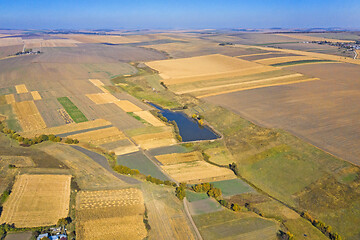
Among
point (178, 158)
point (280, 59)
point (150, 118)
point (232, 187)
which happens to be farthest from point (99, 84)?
point (280, 59)

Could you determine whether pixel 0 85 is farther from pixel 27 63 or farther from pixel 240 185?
pixel 240 185

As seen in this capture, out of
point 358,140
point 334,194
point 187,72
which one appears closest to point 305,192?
point 334,194

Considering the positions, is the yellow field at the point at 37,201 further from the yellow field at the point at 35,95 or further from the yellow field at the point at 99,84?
the yellow field at the point at 99,84

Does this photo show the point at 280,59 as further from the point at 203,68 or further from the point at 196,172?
the point at 196,172

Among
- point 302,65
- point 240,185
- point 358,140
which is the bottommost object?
point 240,185

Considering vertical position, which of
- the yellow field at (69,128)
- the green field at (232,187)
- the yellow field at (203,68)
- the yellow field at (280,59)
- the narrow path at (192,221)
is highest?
the yellow field at (280,59)

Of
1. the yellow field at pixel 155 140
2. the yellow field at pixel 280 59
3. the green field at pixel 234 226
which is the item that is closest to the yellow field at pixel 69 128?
the yellow field at pixel 155 140

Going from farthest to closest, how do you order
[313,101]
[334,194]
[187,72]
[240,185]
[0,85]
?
[187,72], [0,85], [313,101], [240,185], [334,194]
